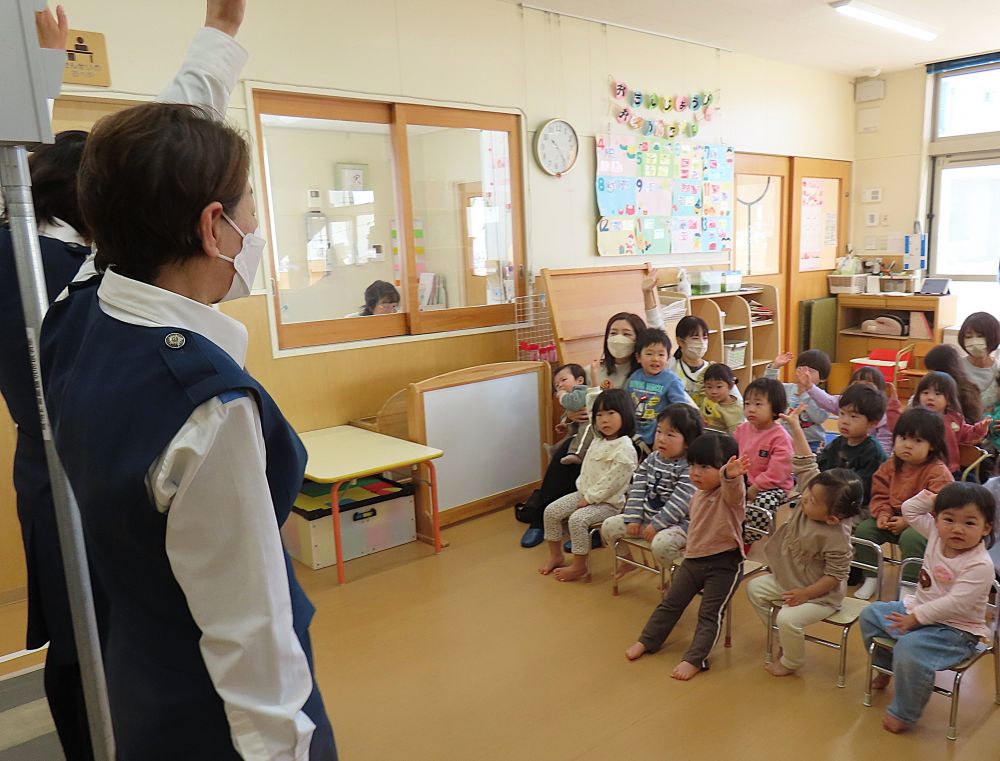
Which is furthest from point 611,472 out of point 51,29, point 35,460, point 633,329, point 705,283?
point 705,283

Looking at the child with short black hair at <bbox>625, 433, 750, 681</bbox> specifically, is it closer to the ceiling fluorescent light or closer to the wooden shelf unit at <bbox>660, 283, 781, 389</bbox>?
the wooden shelf unit at <bbox>660, 283, 781, 389</bbox>

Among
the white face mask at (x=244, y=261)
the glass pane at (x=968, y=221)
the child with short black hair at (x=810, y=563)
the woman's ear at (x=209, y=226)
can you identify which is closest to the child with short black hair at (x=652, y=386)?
the child with short black hair at (x=810, y=563)

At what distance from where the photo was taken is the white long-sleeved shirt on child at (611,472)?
3.20 metres

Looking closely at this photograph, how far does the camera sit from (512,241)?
4.61 metres

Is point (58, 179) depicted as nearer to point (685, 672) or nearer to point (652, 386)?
point (685, 672)

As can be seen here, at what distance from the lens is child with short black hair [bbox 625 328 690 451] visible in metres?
3.55

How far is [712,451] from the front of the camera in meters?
2.59

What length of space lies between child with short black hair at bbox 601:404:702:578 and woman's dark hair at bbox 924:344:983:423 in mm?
1356

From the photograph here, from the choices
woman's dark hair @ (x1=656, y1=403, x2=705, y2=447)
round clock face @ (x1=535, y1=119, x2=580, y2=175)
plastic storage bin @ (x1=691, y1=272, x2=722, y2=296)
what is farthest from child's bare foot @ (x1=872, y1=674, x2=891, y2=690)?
plastic storage bin @ (x1=691, y1=272, x2=722, y2=296)

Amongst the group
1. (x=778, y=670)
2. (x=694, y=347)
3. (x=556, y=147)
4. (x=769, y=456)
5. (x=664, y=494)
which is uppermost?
(x=556, y=147)

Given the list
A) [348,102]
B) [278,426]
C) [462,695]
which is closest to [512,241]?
[348,102]

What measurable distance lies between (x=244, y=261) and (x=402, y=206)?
10.9 feet

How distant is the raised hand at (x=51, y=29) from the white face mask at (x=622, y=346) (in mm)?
2976

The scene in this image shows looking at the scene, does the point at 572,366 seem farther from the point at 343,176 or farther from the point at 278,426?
the point at 278,426
